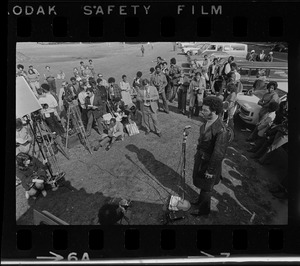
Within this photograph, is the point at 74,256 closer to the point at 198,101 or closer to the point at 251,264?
the point at 251,264

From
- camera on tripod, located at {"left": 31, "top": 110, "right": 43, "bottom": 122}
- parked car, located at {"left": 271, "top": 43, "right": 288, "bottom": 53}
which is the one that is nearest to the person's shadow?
camera on tripod, located at {"left": 31, "top": 110, "right": 43, "bottom": 122}

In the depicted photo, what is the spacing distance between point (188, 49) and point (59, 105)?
1772 millimetres

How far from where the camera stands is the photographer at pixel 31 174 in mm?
4281

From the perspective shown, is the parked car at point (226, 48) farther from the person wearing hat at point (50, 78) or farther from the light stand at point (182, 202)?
the person wearing hat at point (50, 78)

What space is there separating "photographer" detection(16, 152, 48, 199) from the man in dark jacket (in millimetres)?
1916

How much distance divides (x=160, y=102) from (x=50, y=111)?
55.5 inches

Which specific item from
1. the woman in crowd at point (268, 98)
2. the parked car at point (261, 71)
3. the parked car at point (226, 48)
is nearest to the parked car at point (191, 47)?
the parked car at point (226, 48)

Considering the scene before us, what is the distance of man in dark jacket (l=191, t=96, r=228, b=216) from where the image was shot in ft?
14.0

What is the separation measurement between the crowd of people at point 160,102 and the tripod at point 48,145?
9cm
